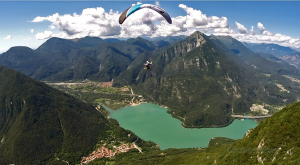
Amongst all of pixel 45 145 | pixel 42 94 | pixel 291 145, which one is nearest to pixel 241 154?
pixel 291 145

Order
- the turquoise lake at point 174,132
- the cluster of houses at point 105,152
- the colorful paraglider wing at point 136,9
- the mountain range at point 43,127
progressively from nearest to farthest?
the colorful paraglider wing at point 136,9, the cluster of houses at point 105,152, the mountain range at point 43,127, the turquoise lake at point 174,132

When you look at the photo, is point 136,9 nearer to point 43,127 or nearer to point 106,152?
point 106,152

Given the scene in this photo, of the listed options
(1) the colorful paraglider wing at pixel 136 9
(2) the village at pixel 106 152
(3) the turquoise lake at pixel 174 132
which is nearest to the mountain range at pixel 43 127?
(2) the village at pixel 106 152

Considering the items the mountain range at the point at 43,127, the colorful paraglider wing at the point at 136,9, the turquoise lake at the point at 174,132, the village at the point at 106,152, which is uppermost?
the colorful paraglider wing at the point at 136,9

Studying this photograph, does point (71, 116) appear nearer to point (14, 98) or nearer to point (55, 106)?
point (55, 106)

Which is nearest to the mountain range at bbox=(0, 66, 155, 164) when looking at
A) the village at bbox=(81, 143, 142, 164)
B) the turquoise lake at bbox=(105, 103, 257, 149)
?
the village at bbox=(81, 143, 142, 164)

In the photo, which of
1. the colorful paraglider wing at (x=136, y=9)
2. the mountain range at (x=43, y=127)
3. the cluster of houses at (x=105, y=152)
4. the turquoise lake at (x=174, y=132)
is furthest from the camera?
the turquoise lake at (x=174, y=132)

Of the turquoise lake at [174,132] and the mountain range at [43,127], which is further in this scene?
the turquoise lake at [174,132]

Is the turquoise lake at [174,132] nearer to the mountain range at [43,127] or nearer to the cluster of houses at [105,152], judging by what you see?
the mountain range at [43,127]
